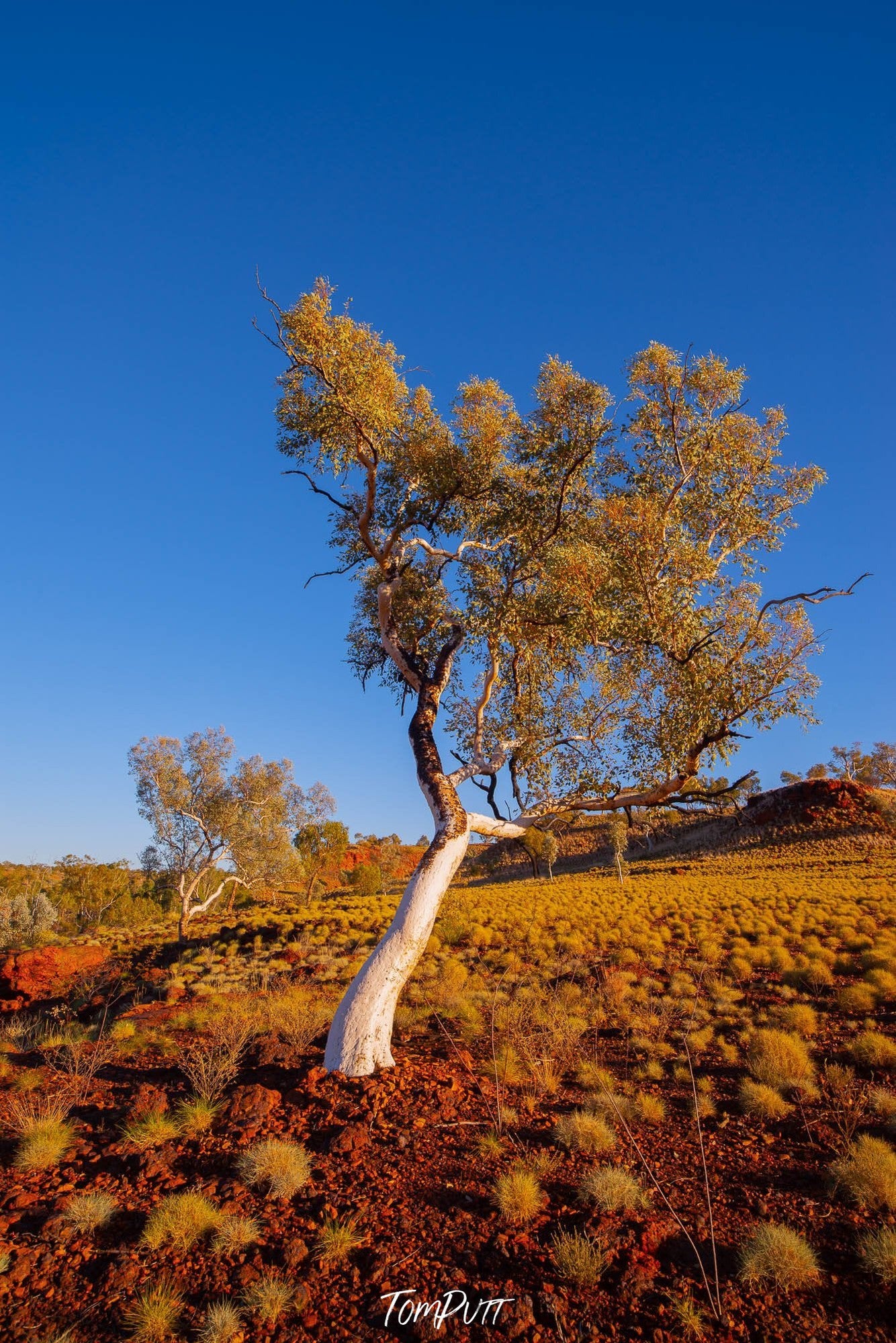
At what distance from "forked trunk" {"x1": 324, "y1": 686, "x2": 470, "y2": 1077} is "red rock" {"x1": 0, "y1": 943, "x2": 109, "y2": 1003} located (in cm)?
1452

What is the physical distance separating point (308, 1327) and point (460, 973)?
11604 millimetres

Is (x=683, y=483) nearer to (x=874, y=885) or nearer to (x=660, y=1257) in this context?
(x=660, y=1257)

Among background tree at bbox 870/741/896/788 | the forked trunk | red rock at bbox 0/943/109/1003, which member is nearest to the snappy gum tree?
the forked trunk

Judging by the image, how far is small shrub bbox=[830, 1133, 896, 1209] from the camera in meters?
5.58

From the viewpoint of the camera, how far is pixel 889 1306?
14.3 feet

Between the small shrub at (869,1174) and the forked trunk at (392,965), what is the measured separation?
4.54 m

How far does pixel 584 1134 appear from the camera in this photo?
21.7ft

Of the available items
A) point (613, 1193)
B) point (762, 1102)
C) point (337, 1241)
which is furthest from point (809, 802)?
point (337, 1241)

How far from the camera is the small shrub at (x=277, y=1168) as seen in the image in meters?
5.75

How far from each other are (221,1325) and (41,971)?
1924 cm

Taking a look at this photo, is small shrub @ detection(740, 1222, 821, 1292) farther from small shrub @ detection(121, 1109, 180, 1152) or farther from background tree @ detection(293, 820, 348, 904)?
background tree @ detection(293, 820, 348, 904)

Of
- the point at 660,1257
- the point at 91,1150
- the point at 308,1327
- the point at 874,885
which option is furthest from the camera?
the point at 874,885

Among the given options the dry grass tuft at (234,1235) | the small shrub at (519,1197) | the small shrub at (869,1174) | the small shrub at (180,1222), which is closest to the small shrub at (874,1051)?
the small shrub at (869,1174)

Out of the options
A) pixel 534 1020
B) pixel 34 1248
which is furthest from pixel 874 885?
pixel 34 1248
